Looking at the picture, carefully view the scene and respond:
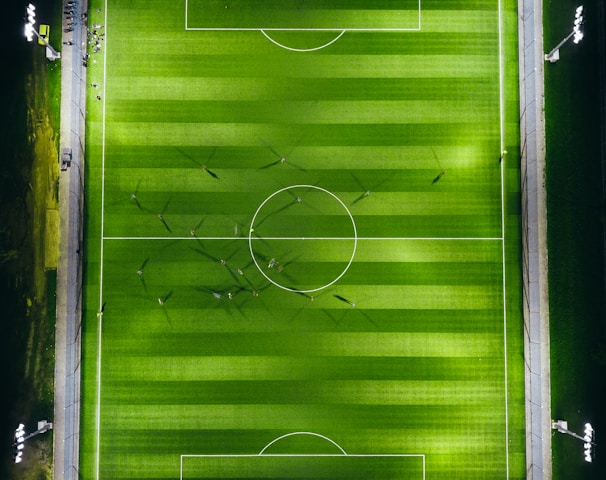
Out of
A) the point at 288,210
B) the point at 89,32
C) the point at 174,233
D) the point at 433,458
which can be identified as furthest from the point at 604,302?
the point at 89,32

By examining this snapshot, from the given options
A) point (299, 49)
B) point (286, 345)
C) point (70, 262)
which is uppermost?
point (299, 49)

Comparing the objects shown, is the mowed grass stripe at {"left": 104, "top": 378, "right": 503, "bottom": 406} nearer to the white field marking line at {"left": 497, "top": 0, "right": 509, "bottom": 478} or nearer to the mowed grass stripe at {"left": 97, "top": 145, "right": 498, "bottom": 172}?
the white field marking line at {"left": 497, "top": 0, "right": 509, "bottom": 478}

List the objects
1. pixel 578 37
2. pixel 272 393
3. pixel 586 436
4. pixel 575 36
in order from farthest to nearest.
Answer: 1. pixel 272 393
2. pixel 575 36
3. pixel 578 37
4. pixel 586 436

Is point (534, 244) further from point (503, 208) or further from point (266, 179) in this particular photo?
point (266, 179)

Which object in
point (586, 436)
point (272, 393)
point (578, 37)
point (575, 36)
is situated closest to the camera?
point (586, 436)

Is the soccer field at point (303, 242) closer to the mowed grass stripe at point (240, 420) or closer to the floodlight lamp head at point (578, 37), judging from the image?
the mowed grass stripe at point (240, 420)

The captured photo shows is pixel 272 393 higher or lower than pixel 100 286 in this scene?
lower

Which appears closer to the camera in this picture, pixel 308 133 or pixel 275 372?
pixel 275 372

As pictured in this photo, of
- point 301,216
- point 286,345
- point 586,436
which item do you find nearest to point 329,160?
point 301,216
